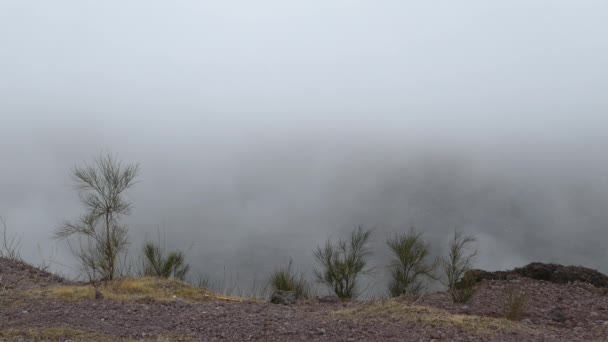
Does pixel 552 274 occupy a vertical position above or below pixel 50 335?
above

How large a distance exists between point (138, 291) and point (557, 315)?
9.45m

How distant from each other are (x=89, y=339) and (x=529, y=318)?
26.6 ft

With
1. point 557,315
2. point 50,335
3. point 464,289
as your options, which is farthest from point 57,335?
point 557,315

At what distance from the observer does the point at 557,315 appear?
42.1ft

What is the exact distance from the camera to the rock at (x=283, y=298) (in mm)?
15327

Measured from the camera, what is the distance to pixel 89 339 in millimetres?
9555

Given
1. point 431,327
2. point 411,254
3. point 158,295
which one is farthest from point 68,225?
point 431,327

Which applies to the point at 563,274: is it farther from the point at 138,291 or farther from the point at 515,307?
the point at 138,291

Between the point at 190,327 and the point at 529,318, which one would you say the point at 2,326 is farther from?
the point at 529,318

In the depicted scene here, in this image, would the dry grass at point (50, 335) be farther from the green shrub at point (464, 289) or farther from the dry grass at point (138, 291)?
the green shrub at point (464, 289)

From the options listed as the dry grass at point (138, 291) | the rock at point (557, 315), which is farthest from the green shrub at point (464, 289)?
the dry grass at point (138, 291)

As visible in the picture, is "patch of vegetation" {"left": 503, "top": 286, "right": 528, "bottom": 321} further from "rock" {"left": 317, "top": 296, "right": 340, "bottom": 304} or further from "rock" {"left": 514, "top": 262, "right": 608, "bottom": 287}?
"rock" {"left": 317, "top": 296, "right": 340, "bottom": 304}

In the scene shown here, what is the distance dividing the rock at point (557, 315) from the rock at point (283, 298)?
5748mm

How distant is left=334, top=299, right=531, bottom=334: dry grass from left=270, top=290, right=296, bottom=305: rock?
1.99 m
